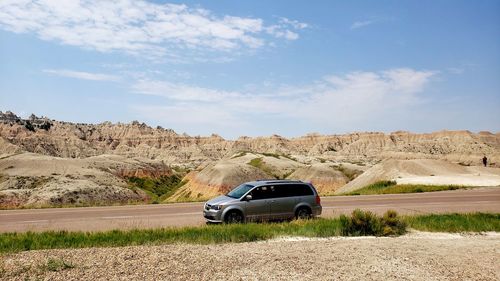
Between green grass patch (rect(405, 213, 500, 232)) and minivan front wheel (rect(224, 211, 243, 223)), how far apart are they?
665cm

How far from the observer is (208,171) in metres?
78.8

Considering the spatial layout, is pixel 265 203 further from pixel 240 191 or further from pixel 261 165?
pixel 261 165

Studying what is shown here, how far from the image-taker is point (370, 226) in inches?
616

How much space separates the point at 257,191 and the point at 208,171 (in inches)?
2403

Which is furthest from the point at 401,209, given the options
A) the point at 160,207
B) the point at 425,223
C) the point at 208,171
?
→ the point at 208,171

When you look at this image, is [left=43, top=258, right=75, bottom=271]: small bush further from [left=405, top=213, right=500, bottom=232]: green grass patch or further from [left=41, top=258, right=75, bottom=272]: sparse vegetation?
[left=405, top=213, right=500, bottom=232]: green grass patch

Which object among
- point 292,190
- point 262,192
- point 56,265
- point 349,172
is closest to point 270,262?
point 56,265

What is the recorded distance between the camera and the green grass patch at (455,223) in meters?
16.5

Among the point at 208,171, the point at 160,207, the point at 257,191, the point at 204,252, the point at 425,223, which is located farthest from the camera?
the point at 208,171

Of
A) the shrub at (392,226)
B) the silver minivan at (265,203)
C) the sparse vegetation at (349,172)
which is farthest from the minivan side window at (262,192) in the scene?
the sparse vegetation at (349,172)

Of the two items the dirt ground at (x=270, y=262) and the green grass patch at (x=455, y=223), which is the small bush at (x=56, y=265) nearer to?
the dirt ground at (x=270, y=262)

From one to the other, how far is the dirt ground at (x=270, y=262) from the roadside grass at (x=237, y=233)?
1.26 meters

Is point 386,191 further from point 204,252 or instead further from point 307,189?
point 204,252

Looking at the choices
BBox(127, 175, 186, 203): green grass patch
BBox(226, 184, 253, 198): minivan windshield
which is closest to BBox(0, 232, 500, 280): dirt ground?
BBox(226, 184, 253, 198): minivan windshield
